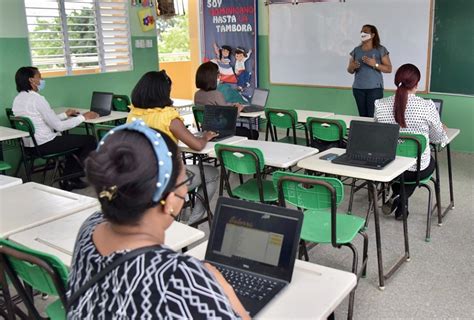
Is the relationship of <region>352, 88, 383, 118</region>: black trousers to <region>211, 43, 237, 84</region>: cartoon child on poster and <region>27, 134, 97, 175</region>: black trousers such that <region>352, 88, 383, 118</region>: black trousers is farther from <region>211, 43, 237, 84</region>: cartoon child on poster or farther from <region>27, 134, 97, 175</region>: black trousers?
<region>27, 134, 97, 175</region>: black trousers

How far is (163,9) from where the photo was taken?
7.23 m

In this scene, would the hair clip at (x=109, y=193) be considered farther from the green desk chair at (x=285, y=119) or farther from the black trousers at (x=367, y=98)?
the black trousers at (x=367, y=98)

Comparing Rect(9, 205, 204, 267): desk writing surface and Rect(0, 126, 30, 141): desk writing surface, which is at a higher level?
Rect(0, 126, 30, 141): desk writing surface

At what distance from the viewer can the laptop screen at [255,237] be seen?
1460 mm

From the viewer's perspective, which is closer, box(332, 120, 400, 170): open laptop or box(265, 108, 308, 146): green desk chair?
box(332, 120, 400, 170): open laptop

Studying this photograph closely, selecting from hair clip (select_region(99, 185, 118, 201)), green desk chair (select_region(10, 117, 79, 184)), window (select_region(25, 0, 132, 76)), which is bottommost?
green desk chair (select_region(10, 117, 79, 184))

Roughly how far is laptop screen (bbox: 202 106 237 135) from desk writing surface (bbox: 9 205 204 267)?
1925 mm

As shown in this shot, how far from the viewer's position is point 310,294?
1.40 metres

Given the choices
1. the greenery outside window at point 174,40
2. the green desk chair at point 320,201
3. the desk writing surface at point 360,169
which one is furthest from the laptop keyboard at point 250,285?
the greenery outside window at point 174,40

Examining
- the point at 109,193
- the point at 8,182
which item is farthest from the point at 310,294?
the point at 8,182

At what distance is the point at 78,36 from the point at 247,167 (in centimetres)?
393

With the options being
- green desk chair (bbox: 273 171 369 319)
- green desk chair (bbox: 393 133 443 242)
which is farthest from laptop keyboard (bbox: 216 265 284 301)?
green desk chair (bbox: 393 133 443 242)

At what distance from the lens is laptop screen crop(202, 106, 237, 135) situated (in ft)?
12.7

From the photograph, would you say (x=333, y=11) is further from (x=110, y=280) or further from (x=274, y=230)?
(x=110, y=280)
